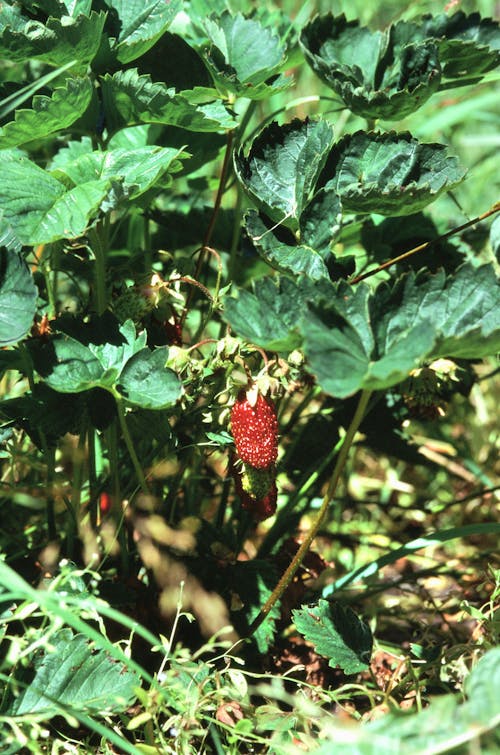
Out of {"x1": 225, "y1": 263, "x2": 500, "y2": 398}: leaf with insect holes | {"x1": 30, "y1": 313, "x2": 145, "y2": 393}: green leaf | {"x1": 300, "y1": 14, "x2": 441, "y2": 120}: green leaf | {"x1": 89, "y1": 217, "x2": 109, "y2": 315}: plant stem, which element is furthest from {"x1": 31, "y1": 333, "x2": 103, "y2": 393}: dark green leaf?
{"x1": 300, "y1": 14, "x2": 441, "y2": 120}: green leaf

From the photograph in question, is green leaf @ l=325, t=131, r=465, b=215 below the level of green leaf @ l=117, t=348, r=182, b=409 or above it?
above

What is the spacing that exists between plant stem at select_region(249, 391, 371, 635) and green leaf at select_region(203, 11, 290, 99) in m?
0.46

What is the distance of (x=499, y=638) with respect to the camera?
3.76 feet

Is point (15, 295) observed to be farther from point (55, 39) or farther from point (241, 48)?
point (241, 48)

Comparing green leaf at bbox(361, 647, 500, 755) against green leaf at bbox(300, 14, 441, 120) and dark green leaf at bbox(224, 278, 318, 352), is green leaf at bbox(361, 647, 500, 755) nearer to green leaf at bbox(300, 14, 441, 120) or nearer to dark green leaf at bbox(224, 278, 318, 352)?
dark green leaf at bbox(224, 278, 318, 352)

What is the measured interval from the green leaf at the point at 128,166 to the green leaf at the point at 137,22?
0.13 metres

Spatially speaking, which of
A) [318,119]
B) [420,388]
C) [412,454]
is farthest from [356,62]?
[412,454]

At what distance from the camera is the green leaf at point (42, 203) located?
3.12 ft

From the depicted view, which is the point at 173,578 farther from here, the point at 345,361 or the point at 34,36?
the point at 34,36

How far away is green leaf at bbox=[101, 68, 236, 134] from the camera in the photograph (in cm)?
103

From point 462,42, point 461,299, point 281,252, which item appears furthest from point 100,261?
point 462,42

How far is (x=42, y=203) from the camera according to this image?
1.00m

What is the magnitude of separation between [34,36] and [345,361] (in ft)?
1.71

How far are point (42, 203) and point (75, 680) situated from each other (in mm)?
553
